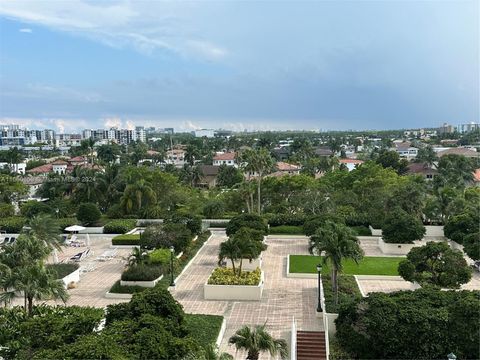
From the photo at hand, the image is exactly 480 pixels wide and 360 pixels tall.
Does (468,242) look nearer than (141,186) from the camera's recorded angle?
Yes

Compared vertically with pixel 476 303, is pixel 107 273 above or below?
below

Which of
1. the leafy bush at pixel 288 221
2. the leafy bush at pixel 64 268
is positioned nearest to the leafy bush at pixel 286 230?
the leafy bush at pixel 288 221

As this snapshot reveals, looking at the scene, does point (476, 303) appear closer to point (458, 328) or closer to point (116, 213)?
point (458, 328)

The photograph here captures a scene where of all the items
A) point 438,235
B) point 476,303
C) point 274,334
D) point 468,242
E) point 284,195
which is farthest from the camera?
point 284,195

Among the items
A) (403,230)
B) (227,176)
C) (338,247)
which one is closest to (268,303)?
(338,247)

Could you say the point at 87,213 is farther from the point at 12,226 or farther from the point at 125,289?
the point at 125,289

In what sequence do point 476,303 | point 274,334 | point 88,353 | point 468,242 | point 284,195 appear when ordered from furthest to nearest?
point 284,195
point 468,242
point 274,334
point 476,303
point 88,353

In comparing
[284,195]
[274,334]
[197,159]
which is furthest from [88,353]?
[197,159]
